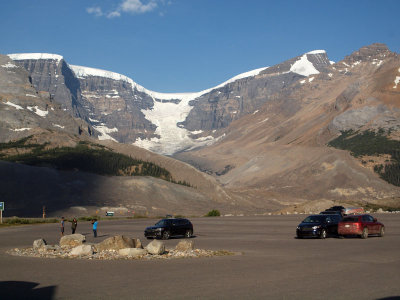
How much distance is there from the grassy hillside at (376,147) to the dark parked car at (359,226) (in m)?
106

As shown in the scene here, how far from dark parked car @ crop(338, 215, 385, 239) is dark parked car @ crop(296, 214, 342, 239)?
1.02m

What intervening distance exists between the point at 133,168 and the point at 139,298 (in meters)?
115

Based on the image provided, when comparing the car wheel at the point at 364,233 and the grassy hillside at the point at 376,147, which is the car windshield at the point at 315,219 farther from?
the grassy hillside at the point at 376,147

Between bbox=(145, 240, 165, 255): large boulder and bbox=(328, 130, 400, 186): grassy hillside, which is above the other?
bbox=(328, 130, 400, 186): grassy hillside

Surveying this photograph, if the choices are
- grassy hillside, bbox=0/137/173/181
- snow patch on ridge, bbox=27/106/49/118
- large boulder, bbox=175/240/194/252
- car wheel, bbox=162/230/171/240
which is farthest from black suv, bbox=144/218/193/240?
snow patch on ridge, bbox=27/106/49/118

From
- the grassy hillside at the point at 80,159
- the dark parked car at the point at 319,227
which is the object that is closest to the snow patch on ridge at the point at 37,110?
the grassy hillside at the point at 80,159

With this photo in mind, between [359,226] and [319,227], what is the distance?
238 cm

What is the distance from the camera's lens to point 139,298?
12492mm

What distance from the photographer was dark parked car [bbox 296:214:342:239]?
1209 inches

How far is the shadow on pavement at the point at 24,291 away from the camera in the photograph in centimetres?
1258

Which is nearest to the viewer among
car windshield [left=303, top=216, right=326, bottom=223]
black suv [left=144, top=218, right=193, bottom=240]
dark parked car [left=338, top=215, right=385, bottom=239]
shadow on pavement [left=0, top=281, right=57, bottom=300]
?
shadow on pavement [left=0, top=281, right=57, bottom=300]

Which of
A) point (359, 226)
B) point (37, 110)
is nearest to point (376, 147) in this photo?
point (37, 110)

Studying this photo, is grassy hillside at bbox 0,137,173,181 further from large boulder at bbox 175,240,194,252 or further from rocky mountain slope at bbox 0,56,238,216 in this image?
large boulder at bbox 175,240,194,252

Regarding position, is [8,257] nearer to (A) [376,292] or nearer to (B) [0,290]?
(B) [0,290]
